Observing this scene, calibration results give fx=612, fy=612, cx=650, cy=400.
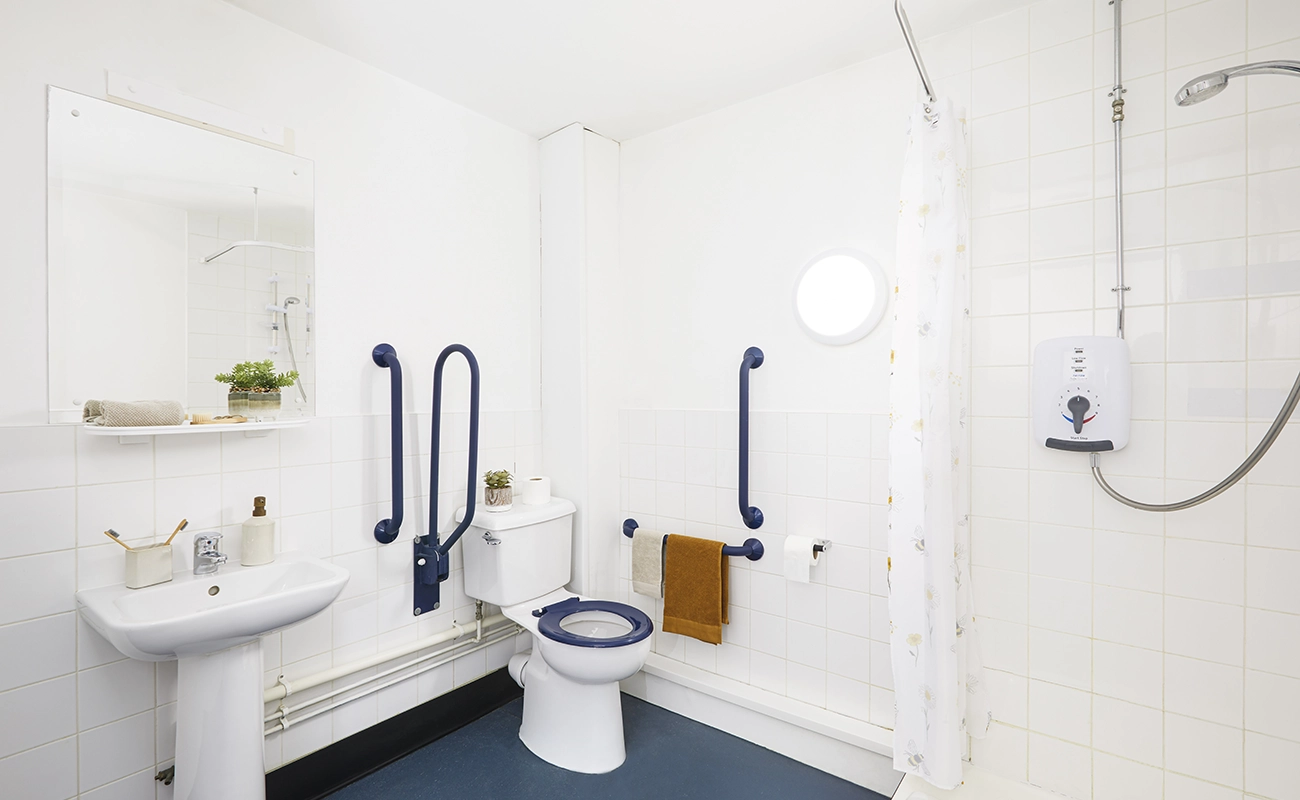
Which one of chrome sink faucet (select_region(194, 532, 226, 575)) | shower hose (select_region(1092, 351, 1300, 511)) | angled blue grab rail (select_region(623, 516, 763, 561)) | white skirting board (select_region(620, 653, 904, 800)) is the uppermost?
shower hose (select_region(1092, 351, 1300, 511))

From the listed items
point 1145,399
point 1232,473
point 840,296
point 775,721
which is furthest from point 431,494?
point 1232,473

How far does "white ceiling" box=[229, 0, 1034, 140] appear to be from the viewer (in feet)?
5.82

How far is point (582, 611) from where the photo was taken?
2307 millimetres

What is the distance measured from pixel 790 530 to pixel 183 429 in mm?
1836

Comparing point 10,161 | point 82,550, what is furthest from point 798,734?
point 10,161

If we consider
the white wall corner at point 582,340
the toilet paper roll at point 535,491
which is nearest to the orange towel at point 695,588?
the white wall corner at point 582,340

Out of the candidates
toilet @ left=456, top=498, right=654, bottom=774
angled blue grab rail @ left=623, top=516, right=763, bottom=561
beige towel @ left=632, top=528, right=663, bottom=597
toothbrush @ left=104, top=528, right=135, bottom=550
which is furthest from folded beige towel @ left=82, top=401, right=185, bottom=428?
angled blue grab rail @ left=623, top=516, right=763, bottom=561

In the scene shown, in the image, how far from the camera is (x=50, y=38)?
147cm

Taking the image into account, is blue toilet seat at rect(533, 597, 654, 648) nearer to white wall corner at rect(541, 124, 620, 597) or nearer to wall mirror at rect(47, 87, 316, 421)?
white wall corner at rect(541, 124, 620, 597)

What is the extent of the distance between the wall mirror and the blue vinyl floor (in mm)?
1273

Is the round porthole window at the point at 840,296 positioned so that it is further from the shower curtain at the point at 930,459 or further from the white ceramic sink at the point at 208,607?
the white ceramic sink at the point at 208,607

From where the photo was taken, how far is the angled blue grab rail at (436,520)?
7.02ft

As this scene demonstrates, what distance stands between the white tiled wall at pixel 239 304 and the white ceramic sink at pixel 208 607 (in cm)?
47

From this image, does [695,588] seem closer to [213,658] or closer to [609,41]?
[213,658]
